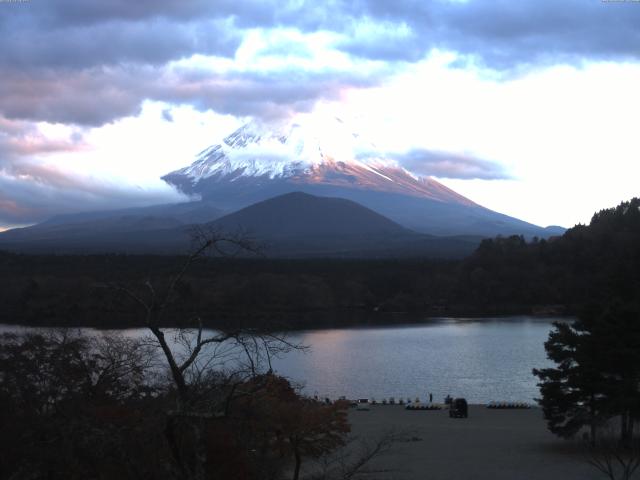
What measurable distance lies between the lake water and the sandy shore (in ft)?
9.27

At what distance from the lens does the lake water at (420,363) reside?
78.0 feet

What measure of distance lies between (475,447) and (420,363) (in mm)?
13901

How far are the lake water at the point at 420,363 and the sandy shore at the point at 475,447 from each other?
283cm

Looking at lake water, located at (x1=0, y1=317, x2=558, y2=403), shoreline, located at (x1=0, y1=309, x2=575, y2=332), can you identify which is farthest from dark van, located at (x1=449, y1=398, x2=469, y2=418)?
shoreline, located at (x1=0, y1=309, x2=575, y2=332)

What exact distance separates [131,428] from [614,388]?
10876mm

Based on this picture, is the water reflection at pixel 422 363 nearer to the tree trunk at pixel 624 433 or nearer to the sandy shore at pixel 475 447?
the sandy shore at pixel 475 447

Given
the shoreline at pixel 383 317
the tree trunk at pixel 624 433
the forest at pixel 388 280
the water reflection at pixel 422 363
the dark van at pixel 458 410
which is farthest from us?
the forest at pixel 388 280

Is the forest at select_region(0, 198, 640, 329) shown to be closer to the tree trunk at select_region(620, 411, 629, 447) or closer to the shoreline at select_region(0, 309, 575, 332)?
the shoreline at select_region(0, 309, 575, 332)

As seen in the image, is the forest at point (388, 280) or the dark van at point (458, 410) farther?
the forest at point (388, 280)

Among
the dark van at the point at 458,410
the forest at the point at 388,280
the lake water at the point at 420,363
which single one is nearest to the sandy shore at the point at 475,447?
the dark van at the point at 458,410

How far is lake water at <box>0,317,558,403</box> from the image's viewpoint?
2377 centimetres

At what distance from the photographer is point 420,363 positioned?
28953mm

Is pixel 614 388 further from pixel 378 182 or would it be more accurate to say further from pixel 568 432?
pixel 378 182

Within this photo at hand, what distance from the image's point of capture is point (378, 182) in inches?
7574
